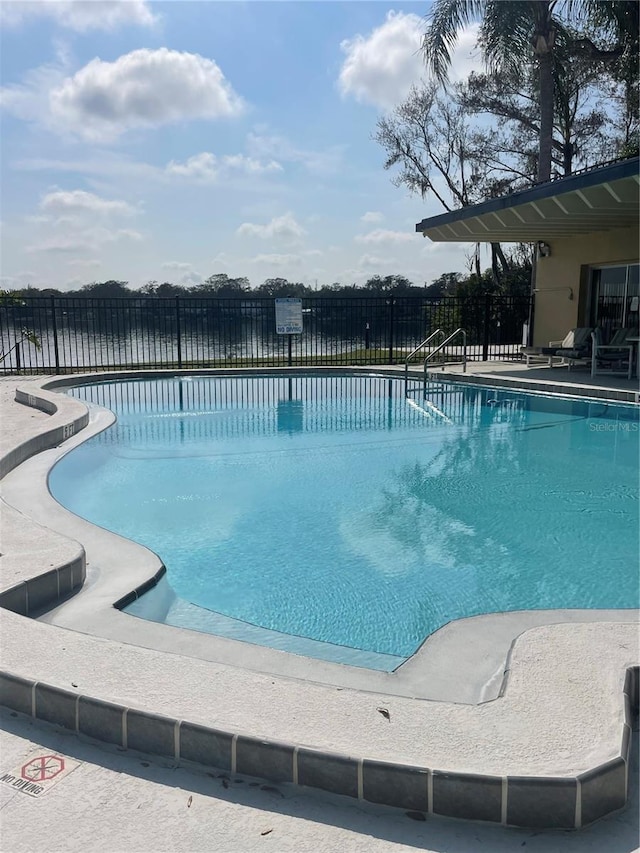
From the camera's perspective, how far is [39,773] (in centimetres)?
216

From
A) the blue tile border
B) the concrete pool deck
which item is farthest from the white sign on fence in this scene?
the blue tile border

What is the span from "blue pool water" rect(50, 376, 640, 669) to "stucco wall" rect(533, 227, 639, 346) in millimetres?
4969

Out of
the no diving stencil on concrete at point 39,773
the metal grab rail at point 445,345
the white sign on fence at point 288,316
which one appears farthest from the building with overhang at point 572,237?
the no diving stencil on concrete at point 39,773

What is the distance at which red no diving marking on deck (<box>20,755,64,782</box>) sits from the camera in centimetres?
215

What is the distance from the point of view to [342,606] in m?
4.09

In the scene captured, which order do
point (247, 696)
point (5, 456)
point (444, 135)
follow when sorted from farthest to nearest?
point (444, 135) < point (5, 456) < point (247, 696)

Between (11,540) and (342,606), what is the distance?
2.06 m

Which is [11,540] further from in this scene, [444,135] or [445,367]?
[444,135]

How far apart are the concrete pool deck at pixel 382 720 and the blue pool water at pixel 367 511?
102 cm

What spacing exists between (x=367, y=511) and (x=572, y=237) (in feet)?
40.7

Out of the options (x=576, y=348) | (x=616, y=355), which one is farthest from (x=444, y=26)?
(x=616, y=355)

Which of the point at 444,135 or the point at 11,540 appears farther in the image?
the point at 444,135

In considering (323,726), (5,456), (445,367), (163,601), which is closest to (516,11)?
(445,367)

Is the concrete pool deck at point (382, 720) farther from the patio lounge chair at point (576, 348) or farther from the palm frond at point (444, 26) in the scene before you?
the palm frond at point (444, 26)
